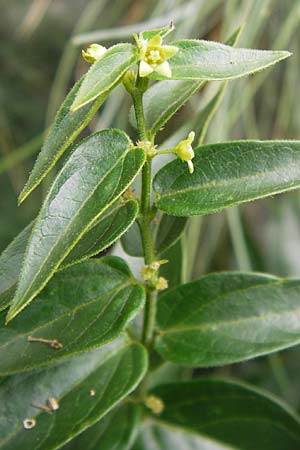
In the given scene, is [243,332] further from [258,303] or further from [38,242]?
[38,242]

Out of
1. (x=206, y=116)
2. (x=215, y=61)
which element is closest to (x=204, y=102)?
(x=206, y=116)

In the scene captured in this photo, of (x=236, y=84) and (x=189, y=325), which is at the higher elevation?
(x=236, y=84)

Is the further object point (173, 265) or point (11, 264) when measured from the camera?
point (173, 265)

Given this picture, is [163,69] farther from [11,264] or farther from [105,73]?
[11,264]

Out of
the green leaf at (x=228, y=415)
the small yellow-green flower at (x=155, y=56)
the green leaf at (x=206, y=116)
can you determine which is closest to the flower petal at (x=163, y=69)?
the small yellow-green flower at (x=155, y=56)

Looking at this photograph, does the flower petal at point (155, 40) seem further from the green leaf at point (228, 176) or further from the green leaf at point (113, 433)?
the green leaf at point (113, 433)

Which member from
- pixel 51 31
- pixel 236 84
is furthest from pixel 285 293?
pixel 51 31

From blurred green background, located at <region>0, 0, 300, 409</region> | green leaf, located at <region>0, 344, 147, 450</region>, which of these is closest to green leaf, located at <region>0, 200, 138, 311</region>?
green leaf, located at <region>0, 344, 147, 450</region>
